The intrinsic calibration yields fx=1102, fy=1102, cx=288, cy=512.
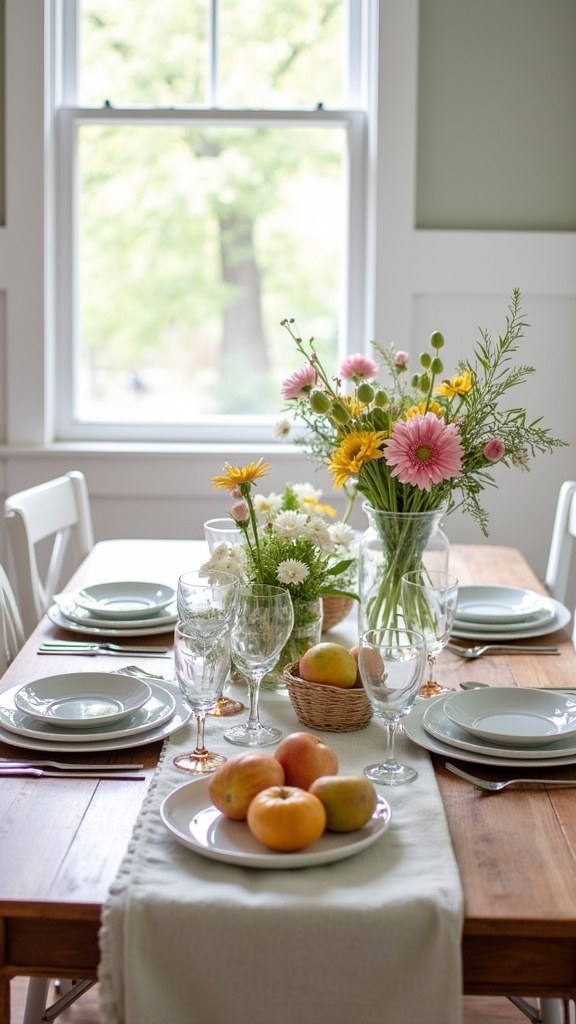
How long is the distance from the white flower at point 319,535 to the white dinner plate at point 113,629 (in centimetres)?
37

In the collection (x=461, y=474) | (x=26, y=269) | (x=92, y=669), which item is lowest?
(x=92, y=669)

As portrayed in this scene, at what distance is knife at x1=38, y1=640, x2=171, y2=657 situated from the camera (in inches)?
66.1

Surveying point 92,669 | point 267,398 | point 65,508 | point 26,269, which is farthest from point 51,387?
point 92,669

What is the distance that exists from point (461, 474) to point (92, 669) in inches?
23.5

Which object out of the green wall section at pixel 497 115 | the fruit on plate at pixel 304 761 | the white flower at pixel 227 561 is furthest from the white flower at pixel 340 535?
the green wall section at pixel 497 115

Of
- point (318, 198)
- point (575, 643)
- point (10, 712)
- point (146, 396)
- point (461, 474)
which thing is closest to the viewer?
point (10, 712)

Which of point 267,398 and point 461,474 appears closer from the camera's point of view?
point 461,474

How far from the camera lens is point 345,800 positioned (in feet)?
3.34

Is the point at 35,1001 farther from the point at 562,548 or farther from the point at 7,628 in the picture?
the point at 562,548

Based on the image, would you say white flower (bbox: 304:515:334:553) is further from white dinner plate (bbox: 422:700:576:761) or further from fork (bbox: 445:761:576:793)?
fork (bbox: 445:761:576:793)

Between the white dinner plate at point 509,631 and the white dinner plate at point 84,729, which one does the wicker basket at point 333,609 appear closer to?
the white dinner plate at point 509,631

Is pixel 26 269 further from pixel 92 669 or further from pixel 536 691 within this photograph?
pixel 536 691

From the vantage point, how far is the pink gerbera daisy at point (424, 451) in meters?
1.38

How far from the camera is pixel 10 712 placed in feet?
4.47
